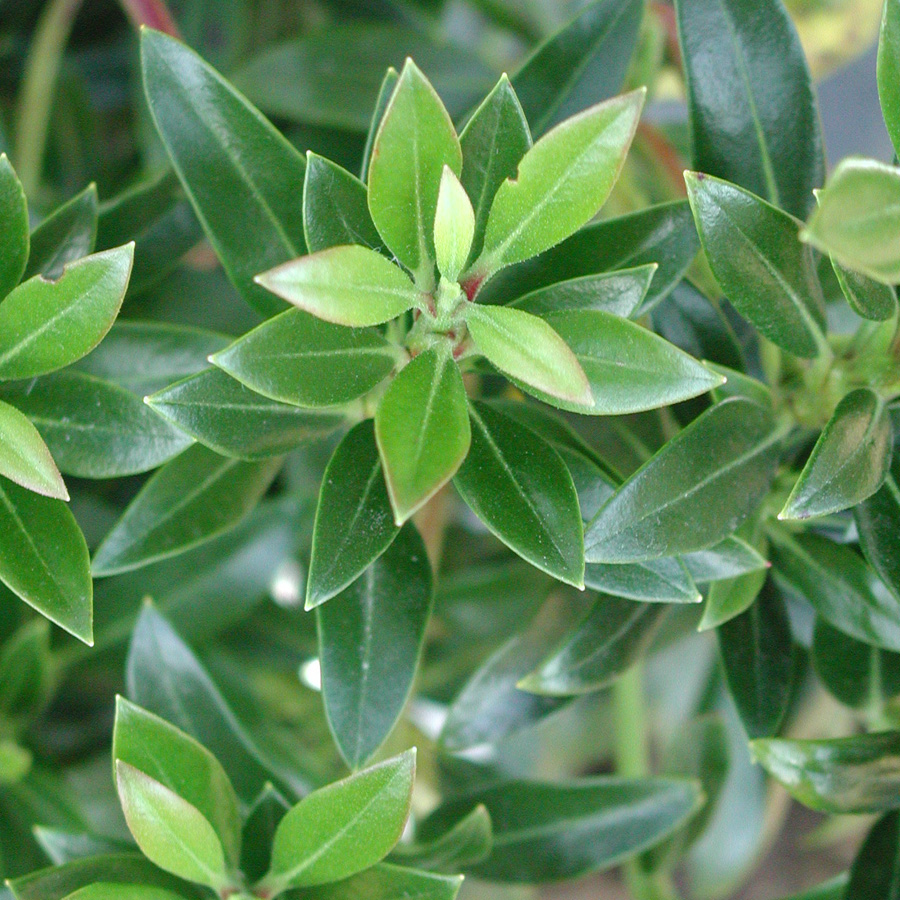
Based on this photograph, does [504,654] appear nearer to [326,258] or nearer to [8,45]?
[326,258]

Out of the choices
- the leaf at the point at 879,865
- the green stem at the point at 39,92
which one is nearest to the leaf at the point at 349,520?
the leaf at the point at 879,865

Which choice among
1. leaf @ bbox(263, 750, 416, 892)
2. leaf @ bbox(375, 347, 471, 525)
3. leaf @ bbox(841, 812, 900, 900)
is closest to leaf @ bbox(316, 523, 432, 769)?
leaf @ bbox(263, 750, 416, 892)

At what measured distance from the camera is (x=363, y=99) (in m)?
1.01

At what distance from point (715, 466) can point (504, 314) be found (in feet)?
0.52

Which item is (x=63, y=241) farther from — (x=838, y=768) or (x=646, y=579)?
(x=838, y=768)

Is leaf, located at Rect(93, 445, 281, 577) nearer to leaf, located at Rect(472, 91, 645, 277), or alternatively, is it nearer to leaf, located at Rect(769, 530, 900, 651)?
leaf, located at Rect(472, 91, 645, 277)

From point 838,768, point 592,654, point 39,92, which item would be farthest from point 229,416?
point 39,92

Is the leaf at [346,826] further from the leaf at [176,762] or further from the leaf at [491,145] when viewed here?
the leaf at [491,145]

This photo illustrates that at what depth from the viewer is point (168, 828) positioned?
1.72ft

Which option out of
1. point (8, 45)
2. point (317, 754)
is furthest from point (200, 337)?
point (8, 45)

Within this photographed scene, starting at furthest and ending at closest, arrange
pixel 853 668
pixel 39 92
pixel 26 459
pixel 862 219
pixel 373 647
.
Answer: pixel 39 92 < pixel 853 668 < pixel 373 647 < pixel 26 459 < pixel 862 219

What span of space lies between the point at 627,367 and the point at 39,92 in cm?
90

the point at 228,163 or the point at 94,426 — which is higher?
the point at 228,163

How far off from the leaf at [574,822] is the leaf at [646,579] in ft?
1.05
